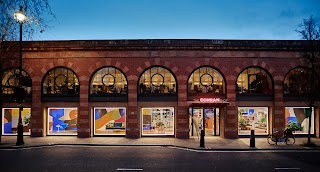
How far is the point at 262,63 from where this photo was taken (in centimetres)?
2133

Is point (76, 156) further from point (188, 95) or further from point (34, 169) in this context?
point (188, 95)

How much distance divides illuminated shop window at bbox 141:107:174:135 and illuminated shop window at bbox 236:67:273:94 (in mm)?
6032

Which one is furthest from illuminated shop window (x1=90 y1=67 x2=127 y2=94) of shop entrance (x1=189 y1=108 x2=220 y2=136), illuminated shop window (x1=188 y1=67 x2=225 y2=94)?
shop entrance (x1=189 y1=108 x2=220 y2=136)

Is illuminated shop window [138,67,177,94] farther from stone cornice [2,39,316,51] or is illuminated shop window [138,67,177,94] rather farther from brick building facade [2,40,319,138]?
stone cornice [2,39,316,51]

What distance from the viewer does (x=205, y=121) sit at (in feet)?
73.0

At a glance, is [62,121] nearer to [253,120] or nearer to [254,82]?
[253,120]

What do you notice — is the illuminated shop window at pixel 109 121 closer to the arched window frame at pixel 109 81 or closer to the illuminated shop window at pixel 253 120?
the arched window frame at pixel 109 81

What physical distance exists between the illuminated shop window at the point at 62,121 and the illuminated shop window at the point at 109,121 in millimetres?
1844

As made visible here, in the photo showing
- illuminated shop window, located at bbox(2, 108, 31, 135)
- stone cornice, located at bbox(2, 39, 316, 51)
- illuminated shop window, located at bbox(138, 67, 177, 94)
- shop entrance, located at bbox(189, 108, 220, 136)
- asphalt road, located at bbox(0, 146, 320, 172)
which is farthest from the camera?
illuminated shop window, located at bbox(2, 108, 31, 135)

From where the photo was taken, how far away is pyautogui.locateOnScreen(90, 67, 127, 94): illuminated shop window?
21578 millimetres

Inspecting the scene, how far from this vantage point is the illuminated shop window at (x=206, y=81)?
21.5 metres

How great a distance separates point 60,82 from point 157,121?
8621 millimetres

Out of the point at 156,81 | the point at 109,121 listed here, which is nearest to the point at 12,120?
the point at 109,121

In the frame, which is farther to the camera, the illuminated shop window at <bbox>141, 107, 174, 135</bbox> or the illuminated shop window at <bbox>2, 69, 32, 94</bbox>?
the illuminated shop window at <bbox>2, 69, 32, 94</bbox>
